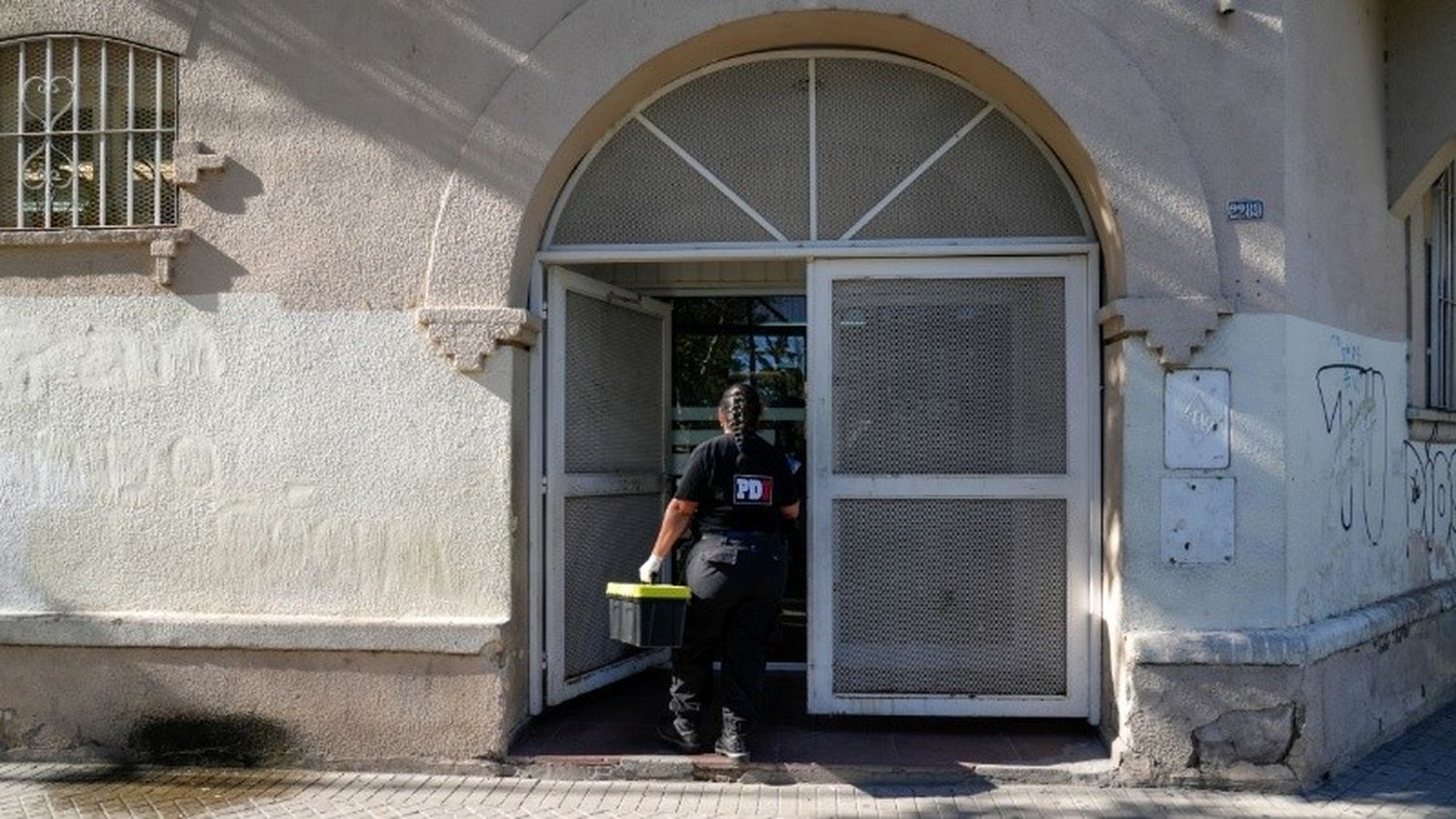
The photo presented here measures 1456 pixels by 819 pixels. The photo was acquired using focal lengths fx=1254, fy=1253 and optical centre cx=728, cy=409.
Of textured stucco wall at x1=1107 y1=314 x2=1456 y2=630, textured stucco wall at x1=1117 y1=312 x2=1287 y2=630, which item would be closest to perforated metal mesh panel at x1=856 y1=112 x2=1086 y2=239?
textured stucco wall at x1=1107 y1=314 x2=1456 y2=630

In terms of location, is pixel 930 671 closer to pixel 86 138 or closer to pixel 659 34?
pixel 659 34

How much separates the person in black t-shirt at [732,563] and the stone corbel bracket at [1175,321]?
5.62 feet

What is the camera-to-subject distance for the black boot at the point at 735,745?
565cm

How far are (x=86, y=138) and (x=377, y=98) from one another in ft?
4.93

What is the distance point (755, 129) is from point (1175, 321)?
2.17 metres

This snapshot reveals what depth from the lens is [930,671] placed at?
239 inches

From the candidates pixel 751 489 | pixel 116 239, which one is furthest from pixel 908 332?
pixel 116 239

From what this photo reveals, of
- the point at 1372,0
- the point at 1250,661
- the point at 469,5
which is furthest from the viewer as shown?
the point at 1372,0

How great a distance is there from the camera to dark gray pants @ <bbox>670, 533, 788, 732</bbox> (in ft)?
18.5

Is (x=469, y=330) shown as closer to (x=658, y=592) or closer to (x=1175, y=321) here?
(x=658, y=592)

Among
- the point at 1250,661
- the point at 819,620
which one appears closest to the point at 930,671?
the point at 819,620

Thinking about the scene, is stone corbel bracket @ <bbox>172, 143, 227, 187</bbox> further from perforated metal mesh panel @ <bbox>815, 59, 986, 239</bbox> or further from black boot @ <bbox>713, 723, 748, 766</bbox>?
black boot @ <bbox>713, 723, 748, 766</bbox>

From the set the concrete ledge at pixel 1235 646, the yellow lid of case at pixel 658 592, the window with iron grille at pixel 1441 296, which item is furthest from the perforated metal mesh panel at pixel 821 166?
the window with iron grille at pixel 1441 296

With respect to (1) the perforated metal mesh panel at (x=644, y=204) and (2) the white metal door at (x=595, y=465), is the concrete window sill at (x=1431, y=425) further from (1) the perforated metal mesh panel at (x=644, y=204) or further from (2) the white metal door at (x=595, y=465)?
(2) the white metal door at (x=595, y=465)
